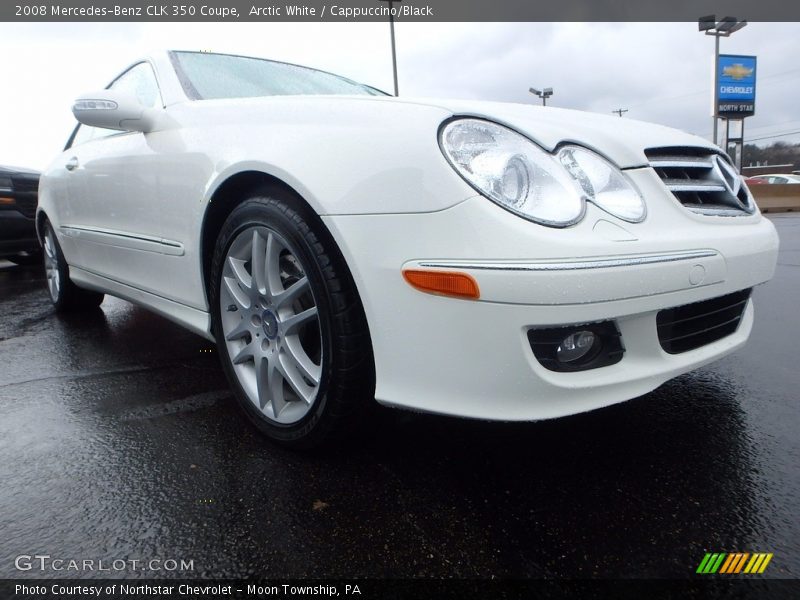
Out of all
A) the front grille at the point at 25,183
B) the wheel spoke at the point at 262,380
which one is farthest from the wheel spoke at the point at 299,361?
the front grille at the point at 25,183

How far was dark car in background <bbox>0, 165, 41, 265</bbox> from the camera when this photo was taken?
5617 mm

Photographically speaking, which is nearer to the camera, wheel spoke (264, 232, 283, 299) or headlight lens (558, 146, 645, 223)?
headlight lens (558, 146, 645, 223)

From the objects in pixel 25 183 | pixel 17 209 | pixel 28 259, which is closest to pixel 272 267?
pixel 17 209

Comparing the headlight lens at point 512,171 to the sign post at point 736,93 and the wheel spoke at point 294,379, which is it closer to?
the wheel spoke at point 294,379

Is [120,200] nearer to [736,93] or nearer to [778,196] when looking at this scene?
[778,196]

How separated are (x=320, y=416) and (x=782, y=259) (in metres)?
5.85

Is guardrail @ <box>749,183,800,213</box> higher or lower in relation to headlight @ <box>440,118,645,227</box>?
lower

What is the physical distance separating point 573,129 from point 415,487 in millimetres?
1122

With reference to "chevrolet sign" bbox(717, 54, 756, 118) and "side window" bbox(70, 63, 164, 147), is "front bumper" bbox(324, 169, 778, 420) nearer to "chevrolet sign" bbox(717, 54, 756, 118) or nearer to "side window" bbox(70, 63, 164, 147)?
"side window" bbox(70, 63, 164, 147)

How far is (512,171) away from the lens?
1378mm

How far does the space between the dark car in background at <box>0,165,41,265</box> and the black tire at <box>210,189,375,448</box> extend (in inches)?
208

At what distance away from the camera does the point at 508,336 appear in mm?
1300

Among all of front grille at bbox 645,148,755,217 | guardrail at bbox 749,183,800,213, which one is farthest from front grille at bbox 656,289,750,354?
guardrail at bbox 749,183,800,213

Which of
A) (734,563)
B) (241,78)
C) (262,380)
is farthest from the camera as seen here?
(241,78)
